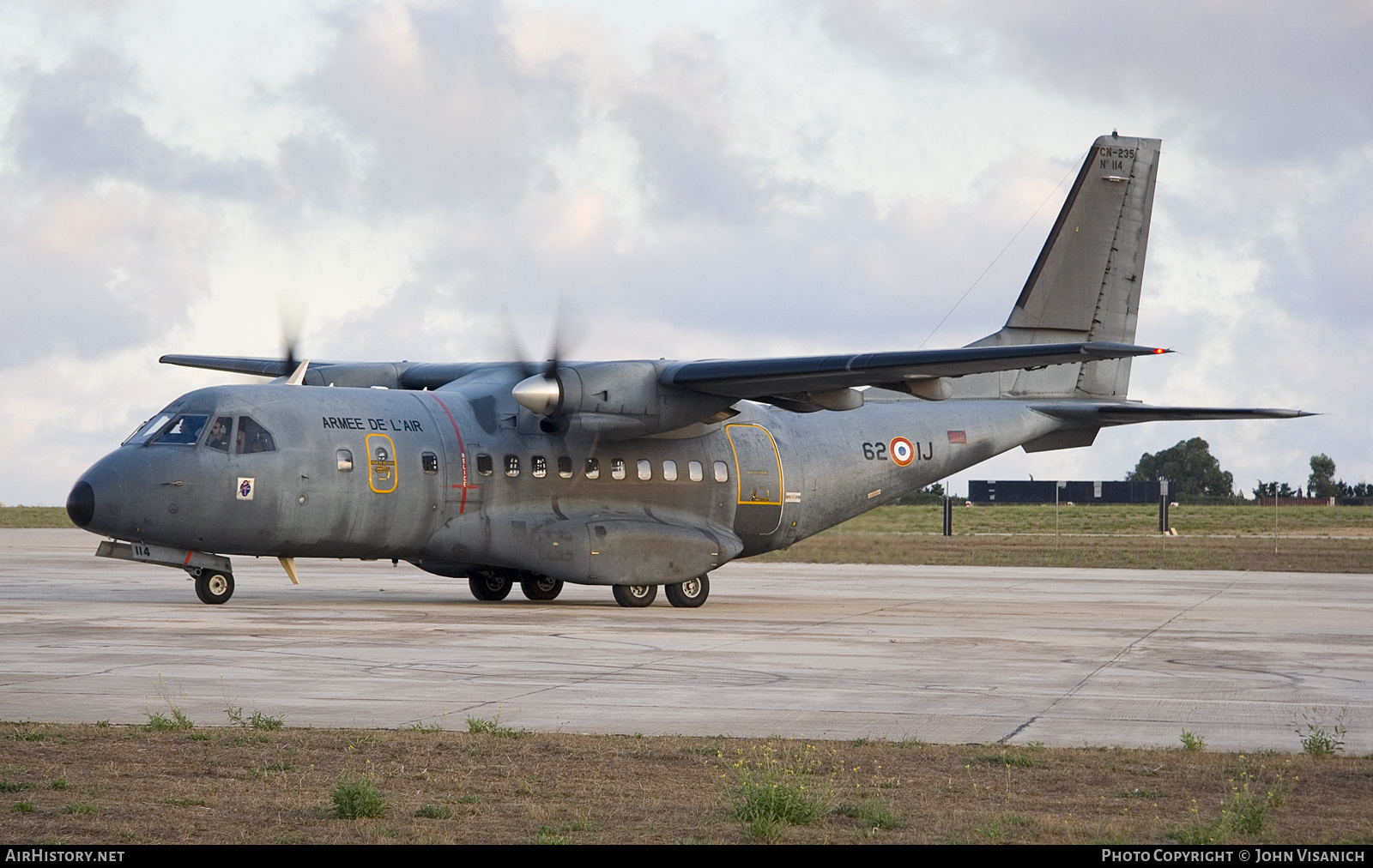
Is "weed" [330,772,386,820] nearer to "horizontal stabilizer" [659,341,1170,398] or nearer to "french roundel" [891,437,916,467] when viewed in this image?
"horizontal stabilizer" [659,341,1170,398]

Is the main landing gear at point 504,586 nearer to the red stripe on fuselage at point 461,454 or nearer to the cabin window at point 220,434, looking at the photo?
the red stripe on fuselage at point 461,454

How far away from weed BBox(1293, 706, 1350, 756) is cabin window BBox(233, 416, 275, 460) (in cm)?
1411

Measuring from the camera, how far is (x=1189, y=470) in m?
148

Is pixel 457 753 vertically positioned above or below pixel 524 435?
below

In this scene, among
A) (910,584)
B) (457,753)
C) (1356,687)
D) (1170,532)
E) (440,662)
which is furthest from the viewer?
(1170,532)

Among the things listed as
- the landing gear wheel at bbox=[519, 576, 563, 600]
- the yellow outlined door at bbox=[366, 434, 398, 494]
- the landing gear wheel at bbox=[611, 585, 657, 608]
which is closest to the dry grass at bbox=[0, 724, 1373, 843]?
the yellow outlined door at bbox=[366, 434, 398, 494]

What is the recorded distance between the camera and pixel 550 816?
24.9ft

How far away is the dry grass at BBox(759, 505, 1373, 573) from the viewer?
4344cm

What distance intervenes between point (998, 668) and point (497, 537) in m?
9.59

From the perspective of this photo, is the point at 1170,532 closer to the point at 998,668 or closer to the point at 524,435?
the point at 524,435

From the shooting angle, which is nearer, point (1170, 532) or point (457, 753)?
point (457, 753)

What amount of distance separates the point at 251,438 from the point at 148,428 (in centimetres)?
152

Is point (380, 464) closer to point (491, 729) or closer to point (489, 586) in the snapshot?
point (489, 586)
